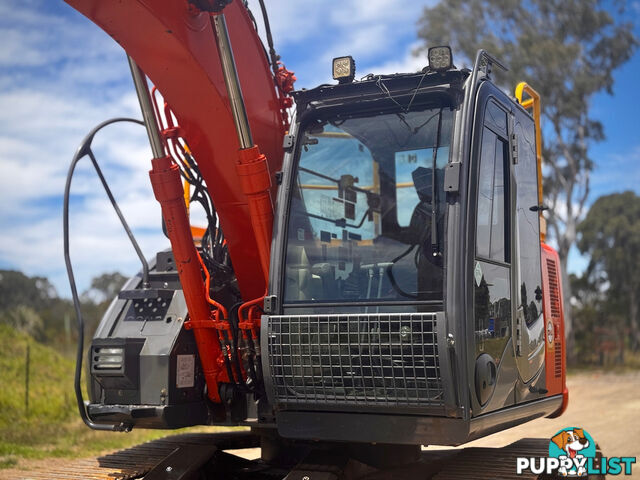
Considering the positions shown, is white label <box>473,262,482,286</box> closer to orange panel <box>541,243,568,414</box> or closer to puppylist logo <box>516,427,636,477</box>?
orange panel <box>541,243,568,414</box>

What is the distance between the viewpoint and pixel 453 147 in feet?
13.5

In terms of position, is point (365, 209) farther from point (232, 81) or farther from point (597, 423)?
point (597, 423)

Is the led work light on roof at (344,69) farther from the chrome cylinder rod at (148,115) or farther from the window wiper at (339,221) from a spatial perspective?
the chrome cylinder rod at (148,115)

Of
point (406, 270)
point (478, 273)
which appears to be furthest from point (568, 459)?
point (406, 270)

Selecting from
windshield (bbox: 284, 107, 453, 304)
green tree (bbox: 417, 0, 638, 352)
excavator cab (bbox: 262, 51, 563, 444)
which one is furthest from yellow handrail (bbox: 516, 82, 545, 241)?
green tree (bbox: 417, 0, 638, 352)

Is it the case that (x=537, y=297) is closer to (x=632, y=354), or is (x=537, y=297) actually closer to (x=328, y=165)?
(x=328, y=165)

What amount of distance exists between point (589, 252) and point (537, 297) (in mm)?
30293

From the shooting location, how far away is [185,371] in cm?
477

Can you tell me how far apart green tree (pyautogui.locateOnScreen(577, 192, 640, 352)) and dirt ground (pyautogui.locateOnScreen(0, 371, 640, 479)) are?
13.1 meters

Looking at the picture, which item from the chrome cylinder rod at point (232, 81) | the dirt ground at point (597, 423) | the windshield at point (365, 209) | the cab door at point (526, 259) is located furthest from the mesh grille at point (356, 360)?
the dirt ground at point (597, 423)

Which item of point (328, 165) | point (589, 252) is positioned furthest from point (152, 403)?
point (589, 252)

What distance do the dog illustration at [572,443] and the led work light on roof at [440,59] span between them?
8.67 ft

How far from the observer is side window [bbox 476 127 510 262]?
427cm

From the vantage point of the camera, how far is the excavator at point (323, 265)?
13.2ft
